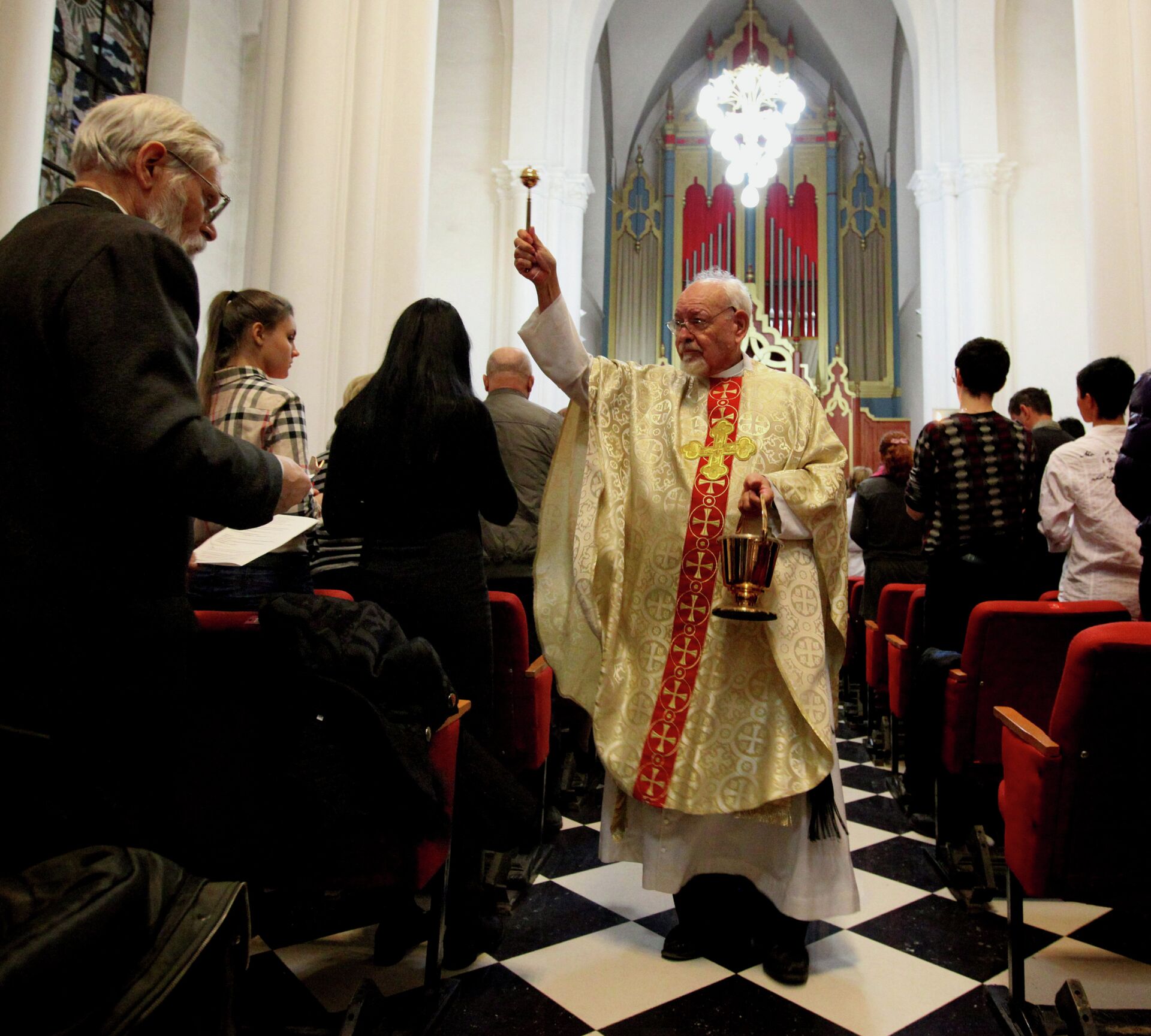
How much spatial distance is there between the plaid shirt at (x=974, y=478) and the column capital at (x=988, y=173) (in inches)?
272

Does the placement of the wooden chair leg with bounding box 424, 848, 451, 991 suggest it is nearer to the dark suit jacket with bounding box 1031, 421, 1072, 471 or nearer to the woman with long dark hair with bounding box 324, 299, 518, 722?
the woman with long dark hair with bounding box 324, 299, 518, 722

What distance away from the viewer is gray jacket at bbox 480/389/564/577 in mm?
3051

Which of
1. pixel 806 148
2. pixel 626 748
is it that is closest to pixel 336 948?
pixel 626 748

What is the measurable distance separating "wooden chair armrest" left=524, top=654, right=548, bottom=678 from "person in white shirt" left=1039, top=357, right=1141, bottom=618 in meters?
1.66

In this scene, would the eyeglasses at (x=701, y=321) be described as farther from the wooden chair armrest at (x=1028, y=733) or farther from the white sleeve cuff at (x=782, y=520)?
the wooden chair armrest at (x=1028, y=733)

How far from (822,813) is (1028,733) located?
2.07 ft

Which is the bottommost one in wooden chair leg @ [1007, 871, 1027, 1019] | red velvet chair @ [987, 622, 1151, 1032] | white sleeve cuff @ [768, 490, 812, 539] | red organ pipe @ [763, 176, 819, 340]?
wooden chair leg @ [1007, 871, 1027, 1019]

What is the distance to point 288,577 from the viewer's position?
227cm

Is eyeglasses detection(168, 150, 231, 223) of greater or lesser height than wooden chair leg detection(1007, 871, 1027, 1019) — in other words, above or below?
above

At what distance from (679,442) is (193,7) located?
647cm

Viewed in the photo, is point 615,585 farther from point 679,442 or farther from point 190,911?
point 190,911

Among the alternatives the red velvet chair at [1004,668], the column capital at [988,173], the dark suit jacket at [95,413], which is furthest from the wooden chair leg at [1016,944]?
the column capital at [988,173]

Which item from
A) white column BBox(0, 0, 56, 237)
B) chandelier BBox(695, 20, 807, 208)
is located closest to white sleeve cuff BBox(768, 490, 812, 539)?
white column BBox(0, 0, 56, 237)

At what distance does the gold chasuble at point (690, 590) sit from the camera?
2.18 metres
